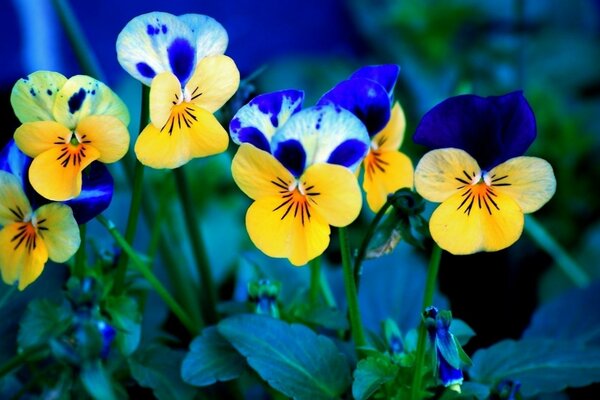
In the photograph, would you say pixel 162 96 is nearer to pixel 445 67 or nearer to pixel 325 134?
pixel 325 134

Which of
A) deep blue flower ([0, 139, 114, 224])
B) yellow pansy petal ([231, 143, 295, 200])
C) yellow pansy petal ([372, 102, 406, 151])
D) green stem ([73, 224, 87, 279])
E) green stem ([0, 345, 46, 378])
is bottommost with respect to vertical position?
green stem ([0, 345, 46, 378])

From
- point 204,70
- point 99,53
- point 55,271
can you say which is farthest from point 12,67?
point 204,70

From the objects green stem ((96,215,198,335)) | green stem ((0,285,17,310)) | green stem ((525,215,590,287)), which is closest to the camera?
green stem ((96,215,198,335))

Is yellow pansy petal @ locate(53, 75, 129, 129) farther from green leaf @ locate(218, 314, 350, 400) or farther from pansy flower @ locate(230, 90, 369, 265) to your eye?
green leaf @ locate(218, 314, 350, 400)

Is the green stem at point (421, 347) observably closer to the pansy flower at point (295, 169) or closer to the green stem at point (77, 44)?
the pansy flower at point (295, 169)

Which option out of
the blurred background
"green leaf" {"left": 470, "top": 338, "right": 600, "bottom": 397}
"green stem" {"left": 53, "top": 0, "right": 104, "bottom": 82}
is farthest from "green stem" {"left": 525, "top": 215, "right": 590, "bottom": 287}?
"green stem" {"left": 53, "top": 0, "right": 104, "bottom": 82}

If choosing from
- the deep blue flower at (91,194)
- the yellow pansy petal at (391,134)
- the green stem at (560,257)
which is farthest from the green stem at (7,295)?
the green stem at (560,257)

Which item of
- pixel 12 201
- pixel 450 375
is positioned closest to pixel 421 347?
pixel 450 375
